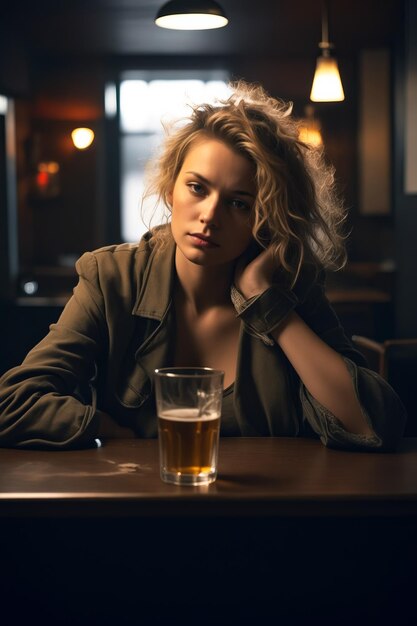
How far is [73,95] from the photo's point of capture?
862 cm

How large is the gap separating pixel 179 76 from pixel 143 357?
7.17 metres

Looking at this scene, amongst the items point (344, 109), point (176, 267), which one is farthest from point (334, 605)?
point (344, 109)

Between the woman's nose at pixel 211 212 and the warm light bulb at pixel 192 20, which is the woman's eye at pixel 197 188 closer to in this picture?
the woman's nose at pixel 211 212

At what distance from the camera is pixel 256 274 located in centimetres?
184

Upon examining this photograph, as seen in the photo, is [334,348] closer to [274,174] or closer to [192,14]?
[274,174]

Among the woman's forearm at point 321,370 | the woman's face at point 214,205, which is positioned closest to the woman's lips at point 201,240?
the woman's face at point 214,205

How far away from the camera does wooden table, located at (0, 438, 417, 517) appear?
1.15 metres

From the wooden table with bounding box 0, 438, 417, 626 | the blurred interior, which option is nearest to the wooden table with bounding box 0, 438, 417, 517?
the wooden table with bounding box 0, 438, 417, 626

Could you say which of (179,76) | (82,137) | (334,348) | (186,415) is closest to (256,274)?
(334,348)

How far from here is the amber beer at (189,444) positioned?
1211mm

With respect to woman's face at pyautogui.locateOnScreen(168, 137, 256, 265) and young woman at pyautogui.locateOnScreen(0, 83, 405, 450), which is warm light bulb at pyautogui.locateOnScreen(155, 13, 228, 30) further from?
woman's face at pyautogui.locateOnScreen(168, 137, 256, 265)

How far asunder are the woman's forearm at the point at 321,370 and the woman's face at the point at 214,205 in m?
0.20

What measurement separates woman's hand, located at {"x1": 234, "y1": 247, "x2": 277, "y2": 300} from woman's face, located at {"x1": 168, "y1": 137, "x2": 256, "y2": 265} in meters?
0.06

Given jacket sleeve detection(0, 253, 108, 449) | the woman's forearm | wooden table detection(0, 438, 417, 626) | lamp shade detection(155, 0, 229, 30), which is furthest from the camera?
lamp shade detection(155, 0, 229, 30)
